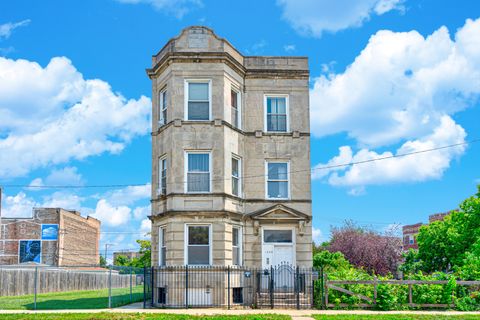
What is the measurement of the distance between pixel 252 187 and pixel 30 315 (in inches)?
460

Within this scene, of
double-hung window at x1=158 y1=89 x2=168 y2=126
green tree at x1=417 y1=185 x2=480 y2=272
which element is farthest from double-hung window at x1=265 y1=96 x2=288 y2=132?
green tree at x1=417 y1=185 x2=480 y2=272

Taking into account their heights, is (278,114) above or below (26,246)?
above

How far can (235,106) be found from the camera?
2844 cm

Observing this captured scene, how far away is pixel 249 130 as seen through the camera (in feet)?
94.0

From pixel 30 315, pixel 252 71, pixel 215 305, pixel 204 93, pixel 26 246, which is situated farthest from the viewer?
pixel 26 246

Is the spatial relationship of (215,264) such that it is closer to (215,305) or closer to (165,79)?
(215,305)

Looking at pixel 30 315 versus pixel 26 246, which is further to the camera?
pixel 26 246

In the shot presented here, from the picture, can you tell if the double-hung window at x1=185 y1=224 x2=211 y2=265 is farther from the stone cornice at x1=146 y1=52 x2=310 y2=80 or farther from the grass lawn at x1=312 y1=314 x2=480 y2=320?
the stone cornice at x1=146 y1=52 x2=310 y2=80

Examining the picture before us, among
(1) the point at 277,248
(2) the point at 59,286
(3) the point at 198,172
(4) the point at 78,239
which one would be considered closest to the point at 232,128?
(3) the point at 198,172

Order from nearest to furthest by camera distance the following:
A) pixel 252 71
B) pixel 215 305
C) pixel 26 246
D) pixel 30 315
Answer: pixel 30 315, pixel 215 305, pixel 252 71, pixel 26 246

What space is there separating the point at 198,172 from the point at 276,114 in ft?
17.6

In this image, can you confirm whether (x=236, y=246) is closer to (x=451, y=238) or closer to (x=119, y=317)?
(x=119, y=317)

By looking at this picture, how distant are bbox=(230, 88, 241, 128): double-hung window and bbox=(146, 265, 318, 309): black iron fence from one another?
7006mm

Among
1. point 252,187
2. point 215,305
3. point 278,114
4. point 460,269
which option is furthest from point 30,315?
point 460,269
